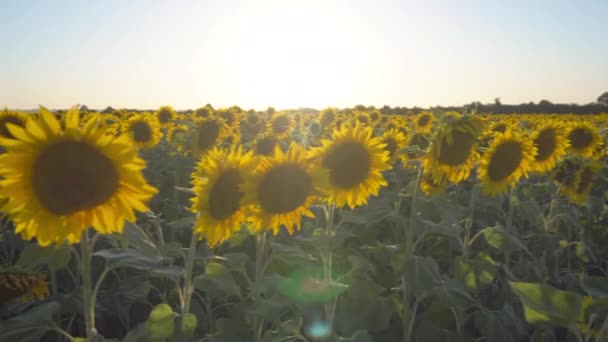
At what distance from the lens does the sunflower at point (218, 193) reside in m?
2.65

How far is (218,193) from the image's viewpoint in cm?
271

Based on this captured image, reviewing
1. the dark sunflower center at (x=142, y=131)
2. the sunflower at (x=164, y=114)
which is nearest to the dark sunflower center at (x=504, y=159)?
the dark sunflower center at (x=142, y=131)

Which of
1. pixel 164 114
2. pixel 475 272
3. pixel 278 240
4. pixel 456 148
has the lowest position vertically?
pixel 278 240

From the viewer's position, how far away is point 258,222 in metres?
2.90

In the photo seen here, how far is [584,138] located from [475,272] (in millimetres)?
4912

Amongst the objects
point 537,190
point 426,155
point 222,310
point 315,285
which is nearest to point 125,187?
point 315,285

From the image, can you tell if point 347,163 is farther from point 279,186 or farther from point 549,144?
point 549,144

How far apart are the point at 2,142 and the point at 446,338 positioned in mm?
3134

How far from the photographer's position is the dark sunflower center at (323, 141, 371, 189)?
11.8 feet

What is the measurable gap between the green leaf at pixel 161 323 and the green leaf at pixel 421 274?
157 centimetres

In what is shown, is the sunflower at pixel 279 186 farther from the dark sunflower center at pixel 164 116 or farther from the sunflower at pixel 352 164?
the dark sunflower center at pixel 164 116

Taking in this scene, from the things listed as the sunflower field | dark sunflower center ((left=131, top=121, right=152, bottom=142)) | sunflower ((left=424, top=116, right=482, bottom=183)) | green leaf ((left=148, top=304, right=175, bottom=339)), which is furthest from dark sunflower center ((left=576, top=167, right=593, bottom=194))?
dark sunflower center ((left=131, top=121, right=152, bottom=142))

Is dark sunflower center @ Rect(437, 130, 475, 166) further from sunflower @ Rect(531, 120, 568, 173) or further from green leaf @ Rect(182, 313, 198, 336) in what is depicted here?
Result: sunflower @ Rect(531, 120, 568, 173)

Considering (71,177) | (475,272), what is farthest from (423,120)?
(71,177)
